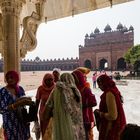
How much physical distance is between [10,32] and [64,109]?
1.94 m

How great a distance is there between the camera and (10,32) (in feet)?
13.5

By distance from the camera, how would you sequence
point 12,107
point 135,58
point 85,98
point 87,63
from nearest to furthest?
point 12,107
point 85,98
point 135,58
point 87,63

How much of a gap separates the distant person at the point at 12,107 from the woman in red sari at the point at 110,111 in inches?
29.2

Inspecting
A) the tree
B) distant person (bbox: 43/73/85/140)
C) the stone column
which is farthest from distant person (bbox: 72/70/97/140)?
the tree

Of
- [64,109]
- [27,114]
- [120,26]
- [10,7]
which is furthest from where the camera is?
[120,26]

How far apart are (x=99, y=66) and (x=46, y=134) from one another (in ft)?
178

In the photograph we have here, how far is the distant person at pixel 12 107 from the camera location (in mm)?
2812

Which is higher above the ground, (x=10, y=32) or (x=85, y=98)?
(x=10, y=32)

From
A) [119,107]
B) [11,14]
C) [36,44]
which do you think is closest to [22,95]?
[119,107]

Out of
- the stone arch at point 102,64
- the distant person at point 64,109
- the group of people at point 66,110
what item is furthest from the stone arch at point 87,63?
the distant person at point 64,109

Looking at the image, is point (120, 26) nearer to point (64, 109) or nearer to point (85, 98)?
point (85, 98)

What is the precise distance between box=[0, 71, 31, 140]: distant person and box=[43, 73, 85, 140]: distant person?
32 cm

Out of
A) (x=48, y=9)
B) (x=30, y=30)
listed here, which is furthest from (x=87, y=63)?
(x=30, y=30)

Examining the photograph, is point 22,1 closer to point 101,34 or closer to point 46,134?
point 46,134
